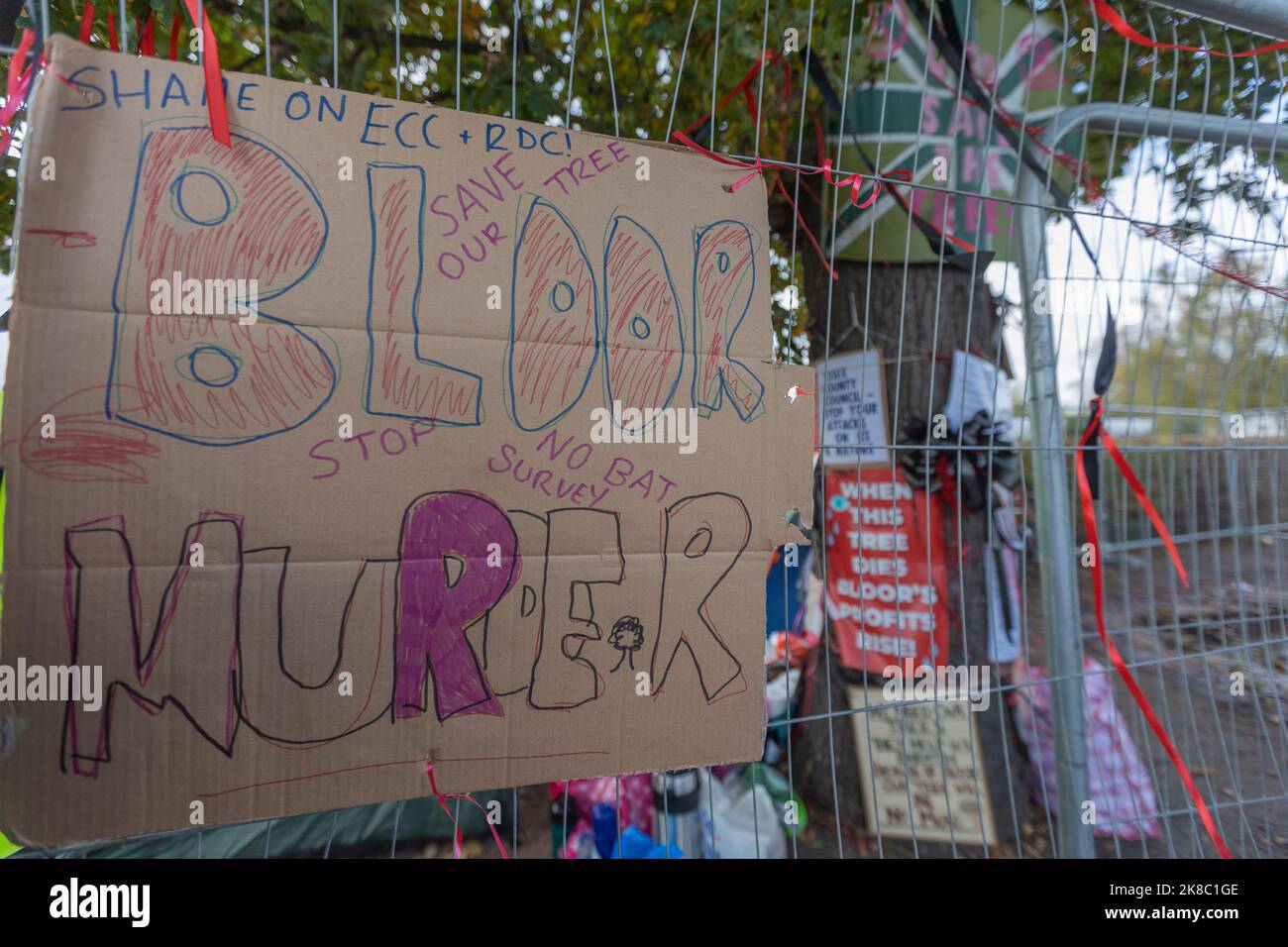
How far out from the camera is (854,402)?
98.5 inches

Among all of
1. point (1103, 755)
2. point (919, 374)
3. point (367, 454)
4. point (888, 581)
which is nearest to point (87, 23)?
point (367, 454)

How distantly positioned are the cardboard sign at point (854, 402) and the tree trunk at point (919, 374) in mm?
40

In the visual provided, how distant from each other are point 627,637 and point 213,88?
1.11 metres

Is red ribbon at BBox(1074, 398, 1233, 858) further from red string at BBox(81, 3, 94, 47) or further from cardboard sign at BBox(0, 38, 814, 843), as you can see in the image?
red string at BBox(81, 3, 94, 47)

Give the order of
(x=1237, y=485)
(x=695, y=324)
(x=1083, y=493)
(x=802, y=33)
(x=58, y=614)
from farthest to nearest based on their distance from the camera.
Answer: (x=802, y=33) → (x=1237, y=485) → (x=1083, y=493) → (x=695, y=324) → (x=58, y=614)

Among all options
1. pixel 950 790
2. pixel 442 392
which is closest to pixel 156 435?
pixel 442 392

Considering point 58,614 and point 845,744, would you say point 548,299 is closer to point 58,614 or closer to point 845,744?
point 58,614

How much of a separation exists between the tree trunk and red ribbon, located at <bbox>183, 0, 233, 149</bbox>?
6.14ft

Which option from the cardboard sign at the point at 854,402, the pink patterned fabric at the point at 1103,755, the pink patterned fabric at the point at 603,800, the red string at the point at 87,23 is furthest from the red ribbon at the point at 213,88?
the pink patterned fabric at the point at 1103,755

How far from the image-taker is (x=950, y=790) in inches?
94.3

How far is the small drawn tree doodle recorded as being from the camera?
1.22m

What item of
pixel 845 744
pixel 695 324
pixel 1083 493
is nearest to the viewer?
pixel 695 324
